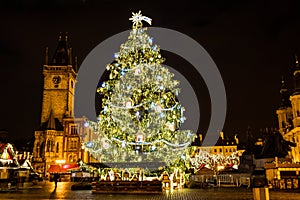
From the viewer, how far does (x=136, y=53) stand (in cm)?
1938

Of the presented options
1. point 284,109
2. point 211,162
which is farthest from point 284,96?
point 211,162

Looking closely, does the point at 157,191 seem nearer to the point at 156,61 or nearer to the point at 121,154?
the point at 121,154

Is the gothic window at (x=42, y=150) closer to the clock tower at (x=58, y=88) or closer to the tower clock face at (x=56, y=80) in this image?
the clock tower at (x=58, y=88)

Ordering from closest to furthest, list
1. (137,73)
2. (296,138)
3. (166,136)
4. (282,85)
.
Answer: (166,136), (137,73), (296,138), (282,85)

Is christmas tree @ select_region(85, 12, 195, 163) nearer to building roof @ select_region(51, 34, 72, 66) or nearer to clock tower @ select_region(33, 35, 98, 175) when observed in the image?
clock tower @ select_region(33, 35, 98, 175)


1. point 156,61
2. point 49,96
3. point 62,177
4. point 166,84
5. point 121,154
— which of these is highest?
point 49,96

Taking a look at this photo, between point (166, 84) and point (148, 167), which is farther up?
point (166, 84)

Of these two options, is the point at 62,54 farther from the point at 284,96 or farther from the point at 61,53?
the point at 284,96

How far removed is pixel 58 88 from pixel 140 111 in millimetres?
60513

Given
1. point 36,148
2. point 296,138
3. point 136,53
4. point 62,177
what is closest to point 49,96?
point 36,148

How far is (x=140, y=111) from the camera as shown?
18625 millimetres

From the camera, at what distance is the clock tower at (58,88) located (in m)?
72.8

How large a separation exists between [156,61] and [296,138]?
45439 millimetres

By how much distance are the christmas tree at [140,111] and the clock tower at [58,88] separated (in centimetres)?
5547
